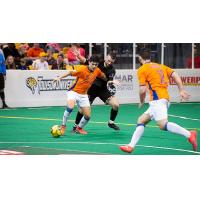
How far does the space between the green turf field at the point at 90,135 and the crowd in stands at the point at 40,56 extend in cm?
121

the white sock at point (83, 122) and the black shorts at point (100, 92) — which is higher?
the black shorts at point (100, 92)

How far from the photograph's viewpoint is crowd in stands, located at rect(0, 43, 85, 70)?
63.0 feet

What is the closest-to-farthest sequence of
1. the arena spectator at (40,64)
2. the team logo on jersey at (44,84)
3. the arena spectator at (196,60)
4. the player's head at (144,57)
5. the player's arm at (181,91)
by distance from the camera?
the player's arm at (181,91) → the player's head at (144,57) → the arena spectator at (196,60) → the arena spectator at (40,64) → the team logo on jersey at (44,84)

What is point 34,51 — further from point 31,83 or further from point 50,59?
point 31,83

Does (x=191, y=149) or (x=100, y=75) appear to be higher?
Result: (x=100, y=75)

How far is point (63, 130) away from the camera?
51.7 feet

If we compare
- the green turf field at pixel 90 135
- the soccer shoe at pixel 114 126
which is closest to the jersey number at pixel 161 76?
the green turf field at pixel 90 135

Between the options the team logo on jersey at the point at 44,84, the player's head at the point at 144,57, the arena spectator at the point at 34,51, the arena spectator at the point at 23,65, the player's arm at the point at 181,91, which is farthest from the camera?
the team logo on jersey at the point at 44,84

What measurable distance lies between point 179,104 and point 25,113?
4.43 meters

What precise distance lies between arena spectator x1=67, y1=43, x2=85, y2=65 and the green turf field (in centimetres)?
124

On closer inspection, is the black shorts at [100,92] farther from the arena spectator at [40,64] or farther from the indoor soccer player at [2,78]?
the arena spectator at [40,64]

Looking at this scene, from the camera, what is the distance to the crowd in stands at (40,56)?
63.0ft
